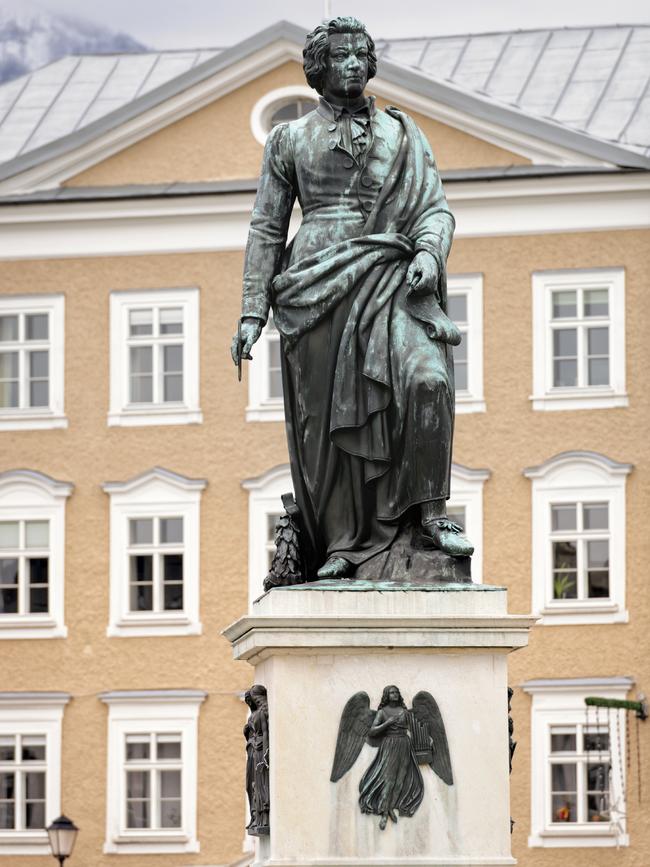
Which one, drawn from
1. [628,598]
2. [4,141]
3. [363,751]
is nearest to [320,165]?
[363,751]

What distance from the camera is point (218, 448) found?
31.6 metres

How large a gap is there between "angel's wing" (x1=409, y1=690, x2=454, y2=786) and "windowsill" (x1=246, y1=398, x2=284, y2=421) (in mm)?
23922

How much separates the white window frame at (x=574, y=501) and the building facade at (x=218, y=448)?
0.04 metres

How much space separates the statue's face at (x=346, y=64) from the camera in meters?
8.21

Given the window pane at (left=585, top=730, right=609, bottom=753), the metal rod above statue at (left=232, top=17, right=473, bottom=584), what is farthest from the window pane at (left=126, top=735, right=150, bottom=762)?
the metal rod above statue at (left=232, top=17, right=473, bottom=584)

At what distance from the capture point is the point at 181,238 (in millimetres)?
31891

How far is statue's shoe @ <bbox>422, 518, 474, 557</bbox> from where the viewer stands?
305 inches

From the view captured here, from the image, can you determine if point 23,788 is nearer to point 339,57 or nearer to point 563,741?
point 563,741

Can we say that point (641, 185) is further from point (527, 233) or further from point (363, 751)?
point (363, 751)

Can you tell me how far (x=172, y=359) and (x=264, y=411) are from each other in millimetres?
1404

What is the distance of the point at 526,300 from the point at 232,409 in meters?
4.07

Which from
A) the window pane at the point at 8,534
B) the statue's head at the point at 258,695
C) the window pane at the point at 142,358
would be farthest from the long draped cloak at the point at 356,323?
the window pane at the point at 8,534

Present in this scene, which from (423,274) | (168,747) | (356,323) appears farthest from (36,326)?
(423,274)

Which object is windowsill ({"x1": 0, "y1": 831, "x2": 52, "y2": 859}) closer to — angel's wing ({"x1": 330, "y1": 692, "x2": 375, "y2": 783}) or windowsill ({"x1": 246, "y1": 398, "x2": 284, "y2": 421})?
windowsill ({"x1": 246, "y1": 398, "x2": 284, "y2": 421})
